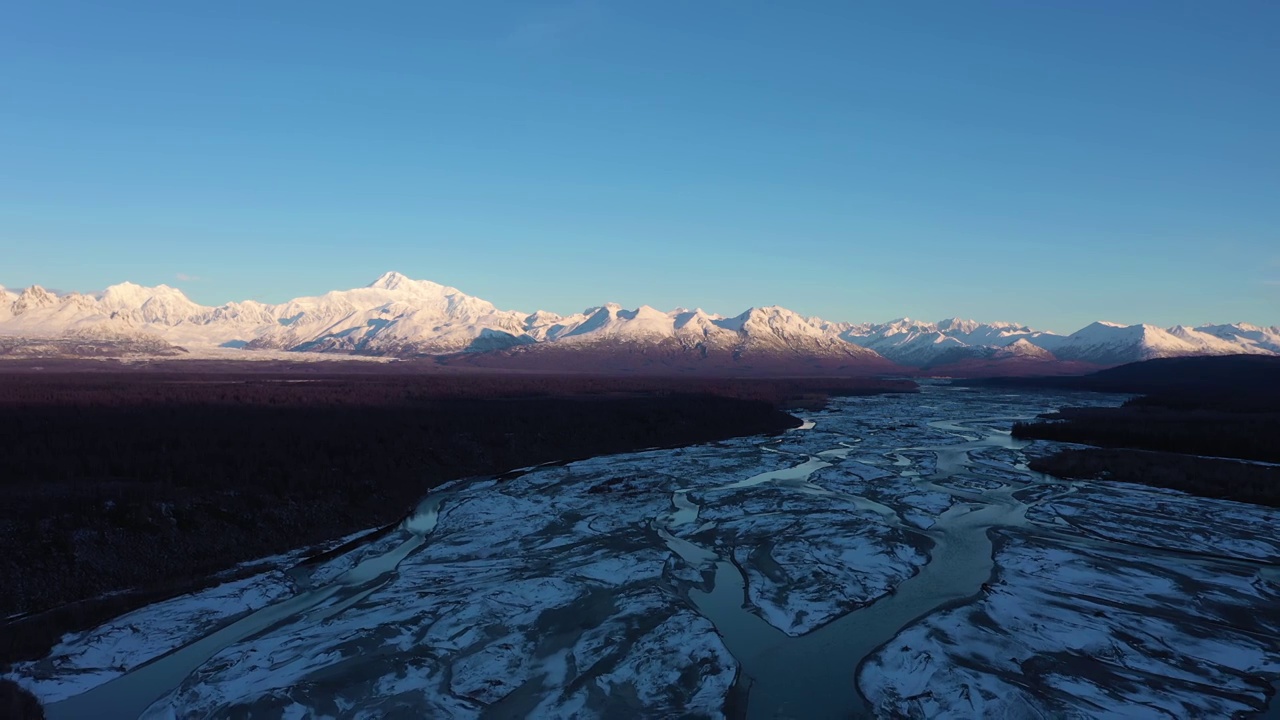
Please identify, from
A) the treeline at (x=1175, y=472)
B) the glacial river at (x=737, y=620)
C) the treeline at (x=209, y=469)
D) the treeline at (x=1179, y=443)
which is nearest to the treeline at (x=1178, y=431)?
the treeline at (x=1179, y=443)

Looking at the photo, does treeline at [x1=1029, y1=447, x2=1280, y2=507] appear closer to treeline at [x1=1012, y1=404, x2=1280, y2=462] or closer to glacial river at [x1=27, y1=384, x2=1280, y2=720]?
glacial river at [x1=27, y1=384, x2=1280, y2=720]

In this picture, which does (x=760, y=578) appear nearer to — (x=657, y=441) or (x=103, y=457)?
(x=103, y=457)

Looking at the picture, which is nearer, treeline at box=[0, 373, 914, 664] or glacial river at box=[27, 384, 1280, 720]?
glacial river at box=[27, 384, 1280, 720]

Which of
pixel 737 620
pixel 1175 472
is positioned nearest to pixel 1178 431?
pixel 1175 472

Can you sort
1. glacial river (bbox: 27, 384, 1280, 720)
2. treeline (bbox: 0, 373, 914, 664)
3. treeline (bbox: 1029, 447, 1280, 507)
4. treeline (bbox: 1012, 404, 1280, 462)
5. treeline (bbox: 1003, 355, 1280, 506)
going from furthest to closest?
treeline (bbox: 1012, 404, 1280, 462) < treeline (bbox: 1003, 355, 1280, 506) < treeline (bbox: 1029, 447, 1280, 507) < treeline (bbox: 0, 373, 914, 664) < glacial river (bbox: 27, 384, 1280, 720)

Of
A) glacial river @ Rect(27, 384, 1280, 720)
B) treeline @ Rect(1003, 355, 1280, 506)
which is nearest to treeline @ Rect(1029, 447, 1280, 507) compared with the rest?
treeline @ Rect(1003, 355, 1280, 506)
